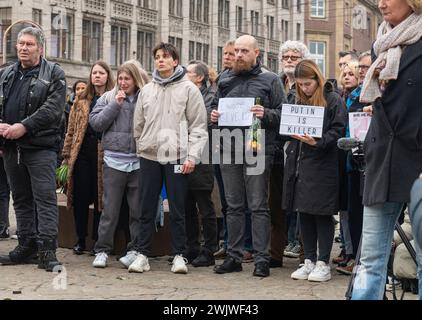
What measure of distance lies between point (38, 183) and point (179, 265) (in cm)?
158

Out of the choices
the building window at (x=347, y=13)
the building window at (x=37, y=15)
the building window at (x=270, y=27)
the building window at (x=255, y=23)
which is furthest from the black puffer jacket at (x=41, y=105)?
the building window at (x=347, y=13)

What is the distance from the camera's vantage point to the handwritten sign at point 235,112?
7680mm

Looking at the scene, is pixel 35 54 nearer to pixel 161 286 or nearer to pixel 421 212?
pixel 161 286

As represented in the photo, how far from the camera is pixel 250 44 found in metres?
7.79

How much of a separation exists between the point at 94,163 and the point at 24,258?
1333mm

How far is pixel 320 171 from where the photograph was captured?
743cm

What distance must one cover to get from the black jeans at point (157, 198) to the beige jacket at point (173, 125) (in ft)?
0.37

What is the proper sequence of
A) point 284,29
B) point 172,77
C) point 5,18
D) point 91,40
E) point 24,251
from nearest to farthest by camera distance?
point 172,77 < point 24,251 < point 5,18 < point 91,40 < point 284,29

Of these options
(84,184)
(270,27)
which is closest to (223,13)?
(270,27)

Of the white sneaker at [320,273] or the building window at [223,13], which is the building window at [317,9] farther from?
the white sneaker at [320,273]

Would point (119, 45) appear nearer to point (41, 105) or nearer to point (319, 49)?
point (319, 49)

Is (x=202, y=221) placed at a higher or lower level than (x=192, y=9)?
lower

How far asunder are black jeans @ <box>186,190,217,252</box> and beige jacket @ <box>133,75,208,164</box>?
0.60 metres
